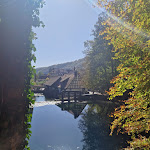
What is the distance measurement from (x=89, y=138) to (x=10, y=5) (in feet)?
31.6

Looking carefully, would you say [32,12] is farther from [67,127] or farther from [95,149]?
[67,127]

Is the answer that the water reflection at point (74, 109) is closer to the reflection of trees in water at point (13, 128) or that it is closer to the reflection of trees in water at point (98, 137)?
the reflection of trees in water at point (98, 137)

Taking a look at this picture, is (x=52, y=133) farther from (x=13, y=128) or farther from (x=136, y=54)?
(x=136, y=54)

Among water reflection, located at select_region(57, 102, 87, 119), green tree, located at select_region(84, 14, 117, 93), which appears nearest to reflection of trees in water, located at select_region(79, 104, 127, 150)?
water reflection, located at select_region(57, 102, 87, 119)

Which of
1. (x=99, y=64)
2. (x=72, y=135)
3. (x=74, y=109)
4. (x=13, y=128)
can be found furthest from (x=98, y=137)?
(x=99, y=64)

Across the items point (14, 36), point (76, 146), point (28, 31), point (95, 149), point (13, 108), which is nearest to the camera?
point (13, 108)

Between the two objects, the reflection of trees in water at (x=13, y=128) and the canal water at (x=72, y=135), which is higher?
the reflection of trees in water at (x=13, y=128)

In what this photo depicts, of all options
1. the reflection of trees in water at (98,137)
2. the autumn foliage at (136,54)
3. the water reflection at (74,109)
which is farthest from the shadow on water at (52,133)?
the autumn foliage at (136,54)

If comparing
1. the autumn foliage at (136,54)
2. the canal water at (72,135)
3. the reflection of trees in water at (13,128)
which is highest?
the autumn foliage at (136,54)

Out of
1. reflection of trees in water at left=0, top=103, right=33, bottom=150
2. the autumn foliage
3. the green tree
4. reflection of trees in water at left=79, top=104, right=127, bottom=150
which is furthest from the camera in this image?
the green tree

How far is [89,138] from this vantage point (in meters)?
9.81

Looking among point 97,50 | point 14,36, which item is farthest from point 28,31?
point 97,50

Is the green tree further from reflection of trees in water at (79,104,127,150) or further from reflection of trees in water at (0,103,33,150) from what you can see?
reflection of trees in water at (0,103,33,150)

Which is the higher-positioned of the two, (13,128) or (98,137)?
(13,128)
